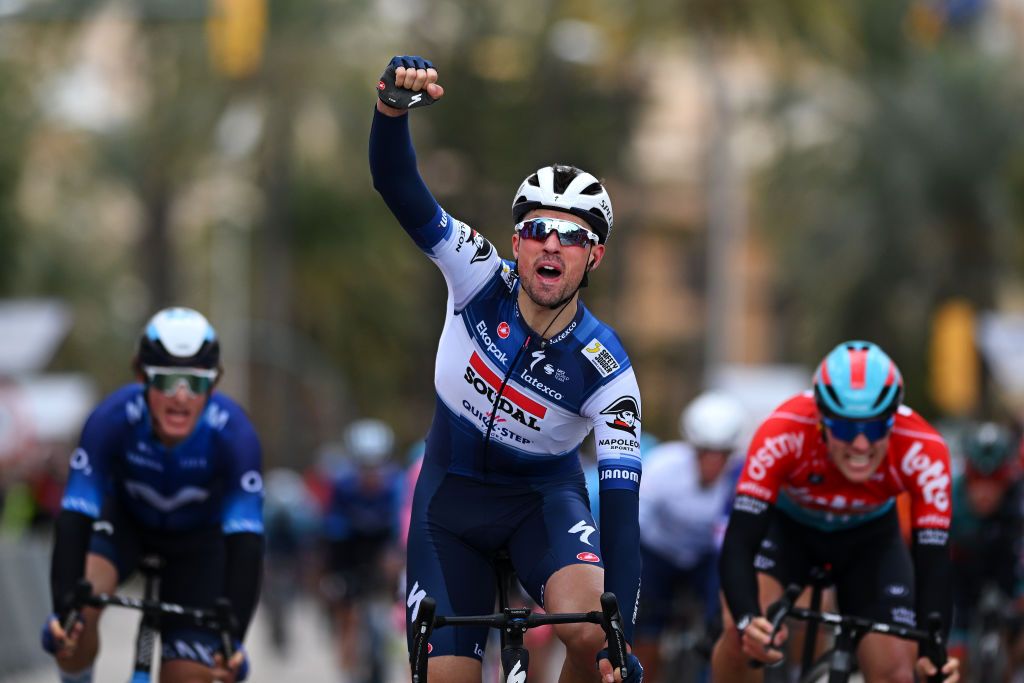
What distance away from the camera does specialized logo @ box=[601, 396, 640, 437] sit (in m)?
7.27

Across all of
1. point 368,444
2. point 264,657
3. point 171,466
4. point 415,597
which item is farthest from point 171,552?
point 264,657

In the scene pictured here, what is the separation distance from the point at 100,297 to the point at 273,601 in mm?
25093

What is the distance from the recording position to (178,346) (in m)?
8.81

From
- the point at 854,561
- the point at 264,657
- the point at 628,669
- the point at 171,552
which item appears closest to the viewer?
the point at 628,669

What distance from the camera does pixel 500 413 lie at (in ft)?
24.1

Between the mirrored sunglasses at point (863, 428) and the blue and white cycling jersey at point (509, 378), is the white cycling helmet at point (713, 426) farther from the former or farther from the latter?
the blue and white cycling jersey at point (509, 378)

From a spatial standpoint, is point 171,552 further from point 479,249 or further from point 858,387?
point 858,387

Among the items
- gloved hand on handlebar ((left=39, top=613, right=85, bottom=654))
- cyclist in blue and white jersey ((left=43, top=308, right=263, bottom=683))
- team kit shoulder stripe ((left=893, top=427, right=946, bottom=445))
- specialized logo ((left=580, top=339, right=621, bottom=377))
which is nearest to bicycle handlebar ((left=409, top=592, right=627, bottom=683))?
specialized logo ((left=580, top=339, right=621, bottom=377))

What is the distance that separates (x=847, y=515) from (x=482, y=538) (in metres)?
2.33

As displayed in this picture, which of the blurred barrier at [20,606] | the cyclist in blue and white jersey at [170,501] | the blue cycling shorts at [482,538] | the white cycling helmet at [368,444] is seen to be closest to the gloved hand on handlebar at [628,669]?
the blue cycling shorts at [482,538]

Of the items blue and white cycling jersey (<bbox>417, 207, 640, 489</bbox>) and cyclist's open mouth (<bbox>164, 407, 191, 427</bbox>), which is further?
cyclist's open mouth (<bbox>164, 407, 191, 427</bbox>)

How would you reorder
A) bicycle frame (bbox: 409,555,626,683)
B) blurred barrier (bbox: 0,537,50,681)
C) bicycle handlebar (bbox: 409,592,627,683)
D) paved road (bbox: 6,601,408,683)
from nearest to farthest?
bicycle handlebar (bbox: 409,592,627,683) < bicycle frame (bbox: 409,555,626,683) < blurred barrier (bbox: 0,537,50,681) < paved road (bbox: 6,601,408,683)

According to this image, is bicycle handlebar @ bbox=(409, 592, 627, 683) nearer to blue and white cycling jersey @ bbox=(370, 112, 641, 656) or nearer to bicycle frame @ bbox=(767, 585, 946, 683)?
blue and white cycling jersey @ bbox=(370, 112, 641, 656)

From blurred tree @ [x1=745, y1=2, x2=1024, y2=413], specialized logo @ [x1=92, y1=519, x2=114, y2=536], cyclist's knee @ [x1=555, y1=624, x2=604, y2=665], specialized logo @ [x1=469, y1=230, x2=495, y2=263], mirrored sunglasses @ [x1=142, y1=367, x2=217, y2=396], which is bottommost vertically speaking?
cyclist's knee @ [x1=555, y1=624, x2=604, y2=665]
